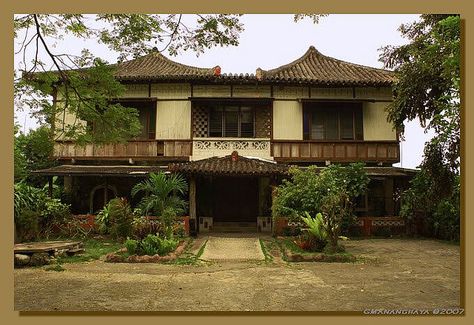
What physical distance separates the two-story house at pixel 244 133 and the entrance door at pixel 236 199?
4 centimetres

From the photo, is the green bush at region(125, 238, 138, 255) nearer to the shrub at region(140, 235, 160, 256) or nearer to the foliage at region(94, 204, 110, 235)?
the shrub at region(140, 235, 160, 256)

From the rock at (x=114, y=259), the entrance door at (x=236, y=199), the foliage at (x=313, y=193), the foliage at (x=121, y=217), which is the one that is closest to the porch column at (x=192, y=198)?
the entrance door at (x=236, y=199)

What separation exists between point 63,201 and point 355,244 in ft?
37.1

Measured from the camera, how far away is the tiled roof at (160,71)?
15819 mm

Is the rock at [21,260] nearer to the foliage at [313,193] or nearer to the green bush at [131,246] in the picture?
the green bush at [131,246]

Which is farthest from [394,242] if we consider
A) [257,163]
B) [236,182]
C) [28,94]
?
[28,94]

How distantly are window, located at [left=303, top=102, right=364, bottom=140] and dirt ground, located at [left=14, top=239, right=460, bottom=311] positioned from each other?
7570 millimetres

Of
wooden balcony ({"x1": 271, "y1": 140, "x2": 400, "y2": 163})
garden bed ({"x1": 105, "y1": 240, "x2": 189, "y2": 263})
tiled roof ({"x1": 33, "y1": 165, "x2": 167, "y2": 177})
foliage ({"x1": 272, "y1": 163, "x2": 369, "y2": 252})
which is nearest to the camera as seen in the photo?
garden bed ({"x1": 105, "y1": 240, "x2": 189, "y2": 263})

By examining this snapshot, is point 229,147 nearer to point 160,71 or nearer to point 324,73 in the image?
point 160,71

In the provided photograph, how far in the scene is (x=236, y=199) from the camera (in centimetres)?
1672

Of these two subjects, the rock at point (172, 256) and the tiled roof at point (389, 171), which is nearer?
the rock at point (172, 256)

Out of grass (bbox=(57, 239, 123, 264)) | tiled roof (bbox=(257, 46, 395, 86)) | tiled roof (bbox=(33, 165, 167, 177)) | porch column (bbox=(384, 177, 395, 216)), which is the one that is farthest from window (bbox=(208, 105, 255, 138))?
grass (bbox=(57, 239, 123, 264))

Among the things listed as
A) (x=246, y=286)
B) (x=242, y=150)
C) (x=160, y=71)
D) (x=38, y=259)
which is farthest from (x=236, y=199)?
(x=246, y=286)

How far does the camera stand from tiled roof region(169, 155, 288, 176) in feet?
45.7
